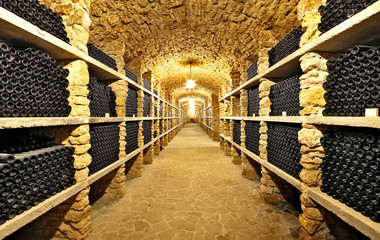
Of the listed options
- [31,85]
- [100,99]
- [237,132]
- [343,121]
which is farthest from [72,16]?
[237,132]

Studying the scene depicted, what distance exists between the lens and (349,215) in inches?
77.0

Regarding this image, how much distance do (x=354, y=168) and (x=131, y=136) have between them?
5244 mm

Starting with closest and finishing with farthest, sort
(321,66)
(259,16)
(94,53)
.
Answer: (321,66) → (94,53) → (259,16)

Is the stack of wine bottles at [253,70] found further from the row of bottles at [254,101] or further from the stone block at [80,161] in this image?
the stone block at [80,161]

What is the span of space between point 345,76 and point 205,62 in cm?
721

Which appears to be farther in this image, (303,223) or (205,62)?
(205,62)

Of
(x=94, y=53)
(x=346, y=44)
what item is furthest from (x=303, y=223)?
(x=94, y=53)

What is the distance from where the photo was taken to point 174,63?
352 inches

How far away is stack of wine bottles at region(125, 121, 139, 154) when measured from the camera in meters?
5.19

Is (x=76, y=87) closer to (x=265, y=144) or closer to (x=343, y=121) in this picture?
(x=343, y=121)

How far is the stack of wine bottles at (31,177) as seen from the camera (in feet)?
6.14

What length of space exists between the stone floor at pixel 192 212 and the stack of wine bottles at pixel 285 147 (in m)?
1.09

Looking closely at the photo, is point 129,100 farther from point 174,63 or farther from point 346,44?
point 346,44

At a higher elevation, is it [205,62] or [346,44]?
[205,62]
